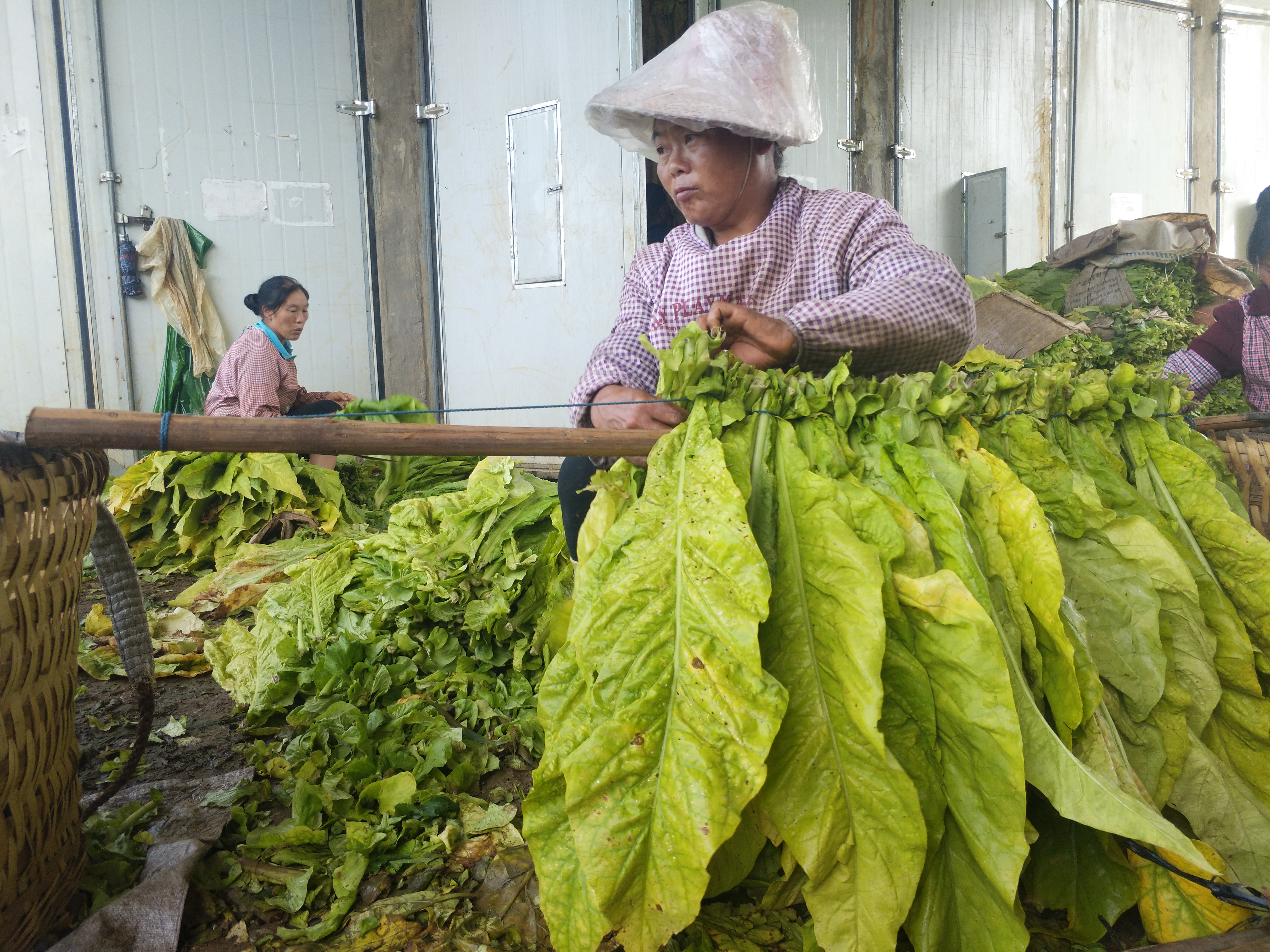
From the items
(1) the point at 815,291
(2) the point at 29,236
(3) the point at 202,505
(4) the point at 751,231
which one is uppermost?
(2) the point at 29,236

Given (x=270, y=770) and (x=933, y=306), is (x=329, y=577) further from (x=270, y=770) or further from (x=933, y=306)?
(x=933, y=306)

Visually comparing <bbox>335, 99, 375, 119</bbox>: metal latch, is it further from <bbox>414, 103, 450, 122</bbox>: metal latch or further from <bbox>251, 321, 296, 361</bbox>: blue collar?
<bbox>251, 321, 296, 361</bbox>: blue collar

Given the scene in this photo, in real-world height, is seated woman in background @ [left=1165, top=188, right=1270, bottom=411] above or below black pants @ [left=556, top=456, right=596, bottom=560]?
above

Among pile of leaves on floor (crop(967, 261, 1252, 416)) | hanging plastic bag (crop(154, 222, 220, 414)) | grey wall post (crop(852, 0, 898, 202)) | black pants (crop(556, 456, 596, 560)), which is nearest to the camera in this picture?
black pants (crop(556, 456, 596, 560))

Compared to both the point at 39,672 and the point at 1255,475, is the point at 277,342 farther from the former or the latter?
the point at 1255,475

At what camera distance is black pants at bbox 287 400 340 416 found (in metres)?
5.11

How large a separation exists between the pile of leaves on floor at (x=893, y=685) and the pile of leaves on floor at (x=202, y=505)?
3222 millimetres

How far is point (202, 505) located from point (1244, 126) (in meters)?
9.74

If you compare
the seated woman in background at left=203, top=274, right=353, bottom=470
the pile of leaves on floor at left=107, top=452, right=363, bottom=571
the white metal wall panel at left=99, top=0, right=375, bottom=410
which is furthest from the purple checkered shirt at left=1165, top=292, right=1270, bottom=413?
the white metal wall panel at left=99, top=0, right=375, bottom=410

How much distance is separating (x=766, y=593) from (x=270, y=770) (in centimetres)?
146

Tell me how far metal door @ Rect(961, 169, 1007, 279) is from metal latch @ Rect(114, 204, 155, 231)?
6098 millimetres

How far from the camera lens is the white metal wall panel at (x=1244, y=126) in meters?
7.91

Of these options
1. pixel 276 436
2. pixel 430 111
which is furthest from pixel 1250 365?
pixel 430 111

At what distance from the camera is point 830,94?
5973 mm
